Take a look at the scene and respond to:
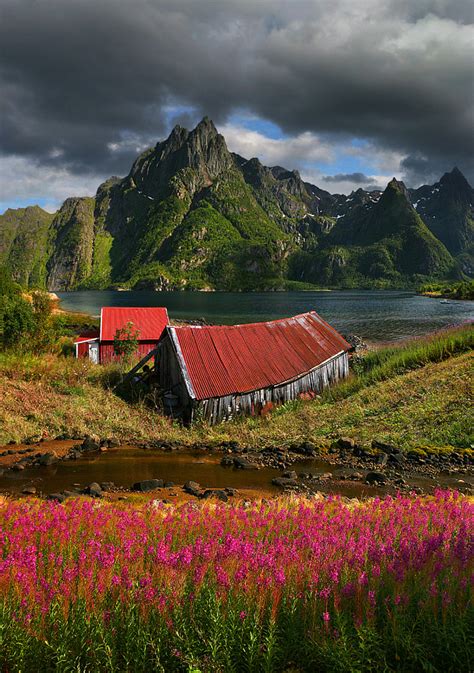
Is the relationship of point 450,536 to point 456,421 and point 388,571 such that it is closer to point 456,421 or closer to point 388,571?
point 388,571

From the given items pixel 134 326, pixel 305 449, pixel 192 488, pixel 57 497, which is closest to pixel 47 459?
pixel 57 497

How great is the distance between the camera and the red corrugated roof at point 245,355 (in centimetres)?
1930

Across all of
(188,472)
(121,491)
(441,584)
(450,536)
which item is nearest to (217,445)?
(188,472)

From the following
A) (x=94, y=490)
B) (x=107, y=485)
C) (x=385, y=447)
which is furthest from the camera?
(x=385, y=447)

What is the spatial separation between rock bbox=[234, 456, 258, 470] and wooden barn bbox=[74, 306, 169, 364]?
17.1 m

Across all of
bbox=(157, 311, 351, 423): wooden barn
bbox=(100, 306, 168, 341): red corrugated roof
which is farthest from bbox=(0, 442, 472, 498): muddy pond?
bbox=(100, 306, 168, 341): red corrugated roof

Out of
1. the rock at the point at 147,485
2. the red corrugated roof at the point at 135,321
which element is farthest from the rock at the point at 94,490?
the red corrugated roof at the point at 135,321

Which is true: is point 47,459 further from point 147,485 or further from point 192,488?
point 192,488

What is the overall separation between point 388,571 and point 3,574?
12.5 feet

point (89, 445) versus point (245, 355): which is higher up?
point (245, 355)

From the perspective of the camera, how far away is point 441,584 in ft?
13.1

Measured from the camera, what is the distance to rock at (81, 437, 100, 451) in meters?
14.8

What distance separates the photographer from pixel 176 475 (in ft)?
42.9

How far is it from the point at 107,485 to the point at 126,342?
17863 mm
